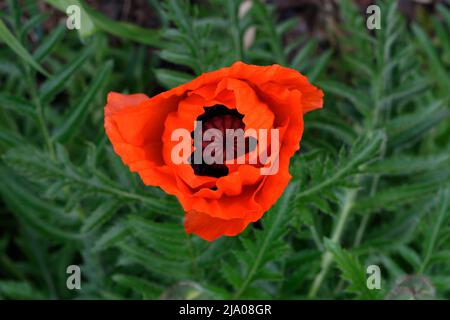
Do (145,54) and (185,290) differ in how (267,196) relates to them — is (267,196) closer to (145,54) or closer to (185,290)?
(185,290)

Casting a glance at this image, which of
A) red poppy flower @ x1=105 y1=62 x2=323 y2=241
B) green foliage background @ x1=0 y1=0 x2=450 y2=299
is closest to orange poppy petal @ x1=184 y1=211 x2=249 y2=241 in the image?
red poppy flower @ x1=105 y1=62 x2=323 y2=241

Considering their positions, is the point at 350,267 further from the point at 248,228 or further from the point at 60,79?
the point at 60,79

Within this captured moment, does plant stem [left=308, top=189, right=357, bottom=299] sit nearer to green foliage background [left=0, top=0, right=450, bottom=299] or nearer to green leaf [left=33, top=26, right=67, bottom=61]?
green foliage background [left=0, top=0, right=450, bottom=299]

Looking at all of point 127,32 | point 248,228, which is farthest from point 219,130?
point 127,32

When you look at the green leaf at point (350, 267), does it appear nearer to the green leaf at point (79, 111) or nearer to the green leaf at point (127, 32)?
the green leaf at point (79, 111)

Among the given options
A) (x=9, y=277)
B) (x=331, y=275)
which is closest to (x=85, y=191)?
(x=331, y=275)

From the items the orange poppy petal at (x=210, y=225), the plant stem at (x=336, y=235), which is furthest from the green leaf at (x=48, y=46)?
the plant stem at (x=336, y=235)

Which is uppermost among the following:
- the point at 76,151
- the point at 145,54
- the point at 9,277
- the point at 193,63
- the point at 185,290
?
the point at 145,54
